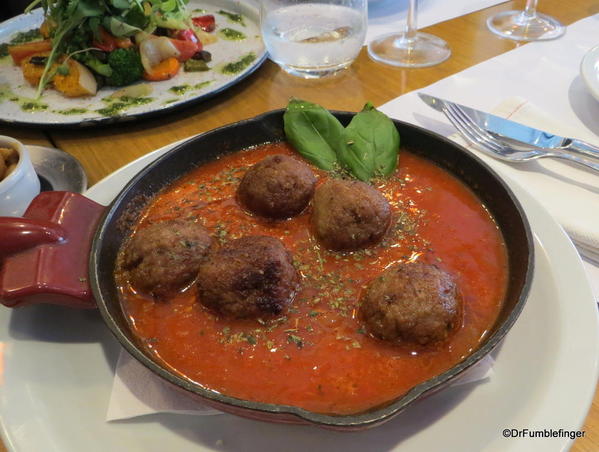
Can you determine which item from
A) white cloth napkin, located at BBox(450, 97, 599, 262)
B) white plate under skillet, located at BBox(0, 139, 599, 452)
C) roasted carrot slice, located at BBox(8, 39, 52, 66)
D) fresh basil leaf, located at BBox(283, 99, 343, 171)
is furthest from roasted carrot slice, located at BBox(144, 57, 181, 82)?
white plate under skillet, located at BBox(0, 139, 599, 452)

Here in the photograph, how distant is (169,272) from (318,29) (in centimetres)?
227

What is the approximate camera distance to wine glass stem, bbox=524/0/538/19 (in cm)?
371

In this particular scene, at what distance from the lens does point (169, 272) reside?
166 centimetres

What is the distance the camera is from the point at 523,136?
7.75 feet

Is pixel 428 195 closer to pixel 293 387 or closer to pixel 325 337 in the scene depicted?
pixel 325 337

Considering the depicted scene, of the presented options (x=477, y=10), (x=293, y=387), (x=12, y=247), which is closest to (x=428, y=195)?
(x=293, y=387)

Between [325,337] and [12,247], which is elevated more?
[12,247]

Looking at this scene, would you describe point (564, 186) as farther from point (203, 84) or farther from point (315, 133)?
point (203, 84)

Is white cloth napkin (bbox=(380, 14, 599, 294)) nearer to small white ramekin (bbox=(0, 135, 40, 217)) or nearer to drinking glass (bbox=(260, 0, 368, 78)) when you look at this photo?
drinking glass (bbox=(260, 0, 368, 78))

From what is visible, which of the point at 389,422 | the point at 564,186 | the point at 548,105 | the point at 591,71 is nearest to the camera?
the point at 389,422

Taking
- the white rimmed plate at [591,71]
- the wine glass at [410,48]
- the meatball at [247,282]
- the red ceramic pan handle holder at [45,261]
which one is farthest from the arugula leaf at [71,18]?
the white rimmed plate at [591,71]

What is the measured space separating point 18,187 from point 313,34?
78.1 inches

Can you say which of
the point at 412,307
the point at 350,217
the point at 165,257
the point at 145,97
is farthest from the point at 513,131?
the point at 145,97

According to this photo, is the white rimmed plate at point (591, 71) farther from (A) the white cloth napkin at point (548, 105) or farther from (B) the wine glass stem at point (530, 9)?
(B) the wine glass stem at point (530, 9)
